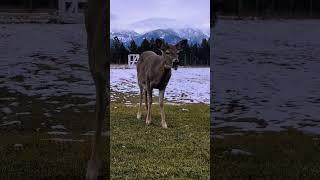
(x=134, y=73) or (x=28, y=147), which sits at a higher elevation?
(x=134, y=73)

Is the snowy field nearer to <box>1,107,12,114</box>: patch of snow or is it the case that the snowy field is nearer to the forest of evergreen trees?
the forest of evergreen trees

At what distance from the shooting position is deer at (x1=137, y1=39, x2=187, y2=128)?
3.52 m

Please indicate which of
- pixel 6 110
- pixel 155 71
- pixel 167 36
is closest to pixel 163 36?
pixel 167 36

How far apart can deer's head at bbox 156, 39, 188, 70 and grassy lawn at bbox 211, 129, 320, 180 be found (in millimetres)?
572

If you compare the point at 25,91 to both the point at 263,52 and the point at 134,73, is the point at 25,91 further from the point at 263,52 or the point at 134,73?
the point at 263,52

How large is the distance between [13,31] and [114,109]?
2.12m

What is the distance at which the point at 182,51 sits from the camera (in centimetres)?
338

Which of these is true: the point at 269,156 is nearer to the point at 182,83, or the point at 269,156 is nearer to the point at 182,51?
the point at 182,51

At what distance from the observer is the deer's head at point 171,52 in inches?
131

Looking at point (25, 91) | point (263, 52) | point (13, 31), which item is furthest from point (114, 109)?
point (263, 52)

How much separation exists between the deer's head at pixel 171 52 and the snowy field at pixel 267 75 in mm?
368

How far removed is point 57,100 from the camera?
4168 mm

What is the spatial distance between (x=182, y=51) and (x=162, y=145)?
734 millimetres

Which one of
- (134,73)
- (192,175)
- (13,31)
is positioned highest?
(13,31)
